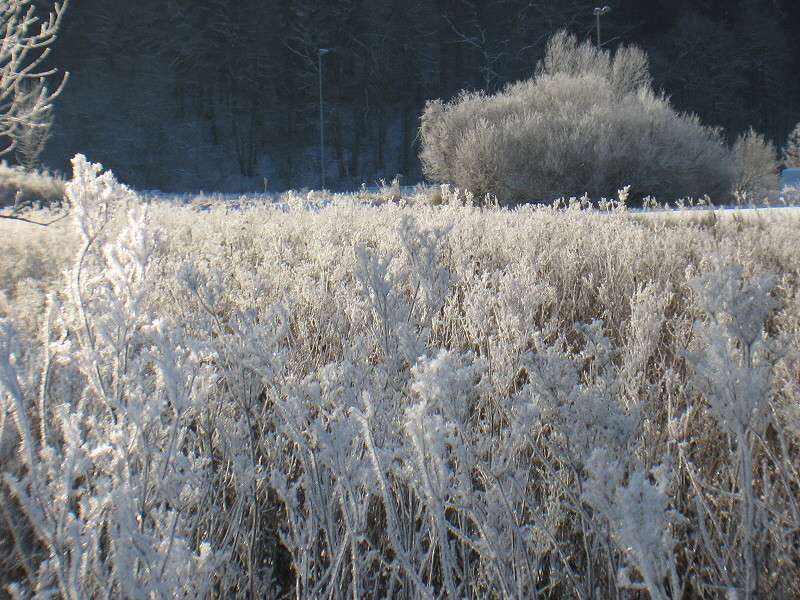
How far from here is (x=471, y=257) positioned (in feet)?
16.4

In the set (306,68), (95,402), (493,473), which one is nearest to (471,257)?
(95,402)

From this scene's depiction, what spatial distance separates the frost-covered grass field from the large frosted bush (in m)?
12.6

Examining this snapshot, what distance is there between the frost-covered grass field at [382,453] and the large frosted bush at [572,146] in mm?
12635

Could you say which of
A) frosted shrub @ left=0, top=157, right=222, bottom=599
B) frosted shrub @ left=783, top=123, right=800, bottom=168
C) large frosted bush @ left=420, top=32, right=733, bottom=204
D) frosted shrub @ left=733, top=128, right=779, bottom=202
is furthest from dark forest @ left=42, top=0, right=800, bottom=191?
frosted shrub @ left=0, top=157, right=222, bottom=599

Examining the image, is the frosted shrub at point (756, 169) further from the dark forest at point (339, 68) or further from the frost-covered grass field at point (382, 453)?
the dark forest at point (339, 68)

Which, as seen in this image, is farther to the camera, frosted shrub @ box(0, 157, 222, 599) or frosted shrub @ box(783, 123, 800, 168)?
frosted shrub @ box(783, 123, 800, 168)

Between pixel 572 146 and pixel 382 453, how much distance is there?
15.0 metres

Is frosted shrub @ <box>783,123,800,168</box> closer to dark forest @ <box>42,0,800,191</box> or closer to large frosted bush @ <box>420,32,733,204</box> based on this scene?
dark forest @ <box>42,0,800,191</box>

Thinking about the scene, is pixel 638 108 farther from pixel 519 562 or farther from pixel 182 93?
pixel 182 93

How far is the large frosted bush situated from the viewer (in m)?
15.1

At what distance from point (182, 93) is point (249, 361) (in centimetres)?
4321

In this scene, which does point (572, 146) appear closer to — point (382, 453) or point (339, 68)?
point (382, 453)

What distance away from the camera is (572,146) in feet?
49.9

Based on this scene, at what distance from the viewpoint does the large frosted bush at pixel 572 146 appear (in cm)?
1512
